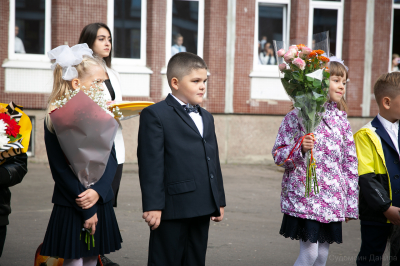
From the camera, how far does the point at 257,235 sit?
5469mm

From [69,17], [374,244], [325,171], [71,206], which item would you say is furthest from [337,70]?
[69,17]

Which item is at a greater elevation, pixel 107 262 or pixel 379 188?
pixel 379 188

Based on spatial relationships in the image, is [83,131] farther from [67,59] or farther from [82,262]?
[82,262]

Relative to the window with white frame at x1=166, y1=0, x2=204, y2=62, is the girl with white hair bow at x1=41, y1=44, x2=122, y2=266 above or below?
below

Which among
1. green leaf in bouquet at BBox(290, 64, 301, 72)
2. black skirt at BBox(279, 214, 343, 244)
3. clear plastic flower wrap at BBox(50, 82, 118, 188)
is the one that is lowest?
black skirt at BBox(279, 214, 343, 244)

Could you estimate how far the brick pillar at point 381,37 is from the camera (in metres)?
11.4

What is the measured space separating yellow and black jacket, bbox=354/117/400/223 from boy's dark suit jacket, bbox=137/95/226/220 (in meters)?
1.33

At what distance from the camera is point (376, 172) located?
372 centimetres

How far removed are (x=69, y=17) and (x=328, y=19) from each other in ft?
20.9

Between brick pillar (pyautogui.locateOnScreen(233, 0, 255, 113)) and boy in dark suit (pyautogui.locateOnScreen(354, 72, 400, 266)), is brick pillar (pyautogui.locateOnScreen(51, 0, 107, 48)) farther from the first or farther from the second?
boy in dark suit (pyautogui.locateOnScreen(354, 72, 400, 266))

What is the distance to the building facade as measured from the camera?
9.83 meters

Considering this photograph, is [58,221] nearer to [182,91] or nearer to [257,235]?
[182,91]

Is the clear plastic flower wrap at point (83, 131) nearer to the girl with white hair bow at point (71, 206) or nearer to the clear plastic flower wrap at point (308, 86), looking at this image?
the girl with white hair bow at point (71, 206)

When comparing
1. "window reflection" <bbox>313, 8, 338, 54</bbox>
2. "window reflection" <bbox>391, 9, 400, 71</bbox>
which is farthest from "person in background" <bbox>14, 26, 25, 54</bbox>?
"window reflection" <bbox>391, 9, 400, 71</bbox>
